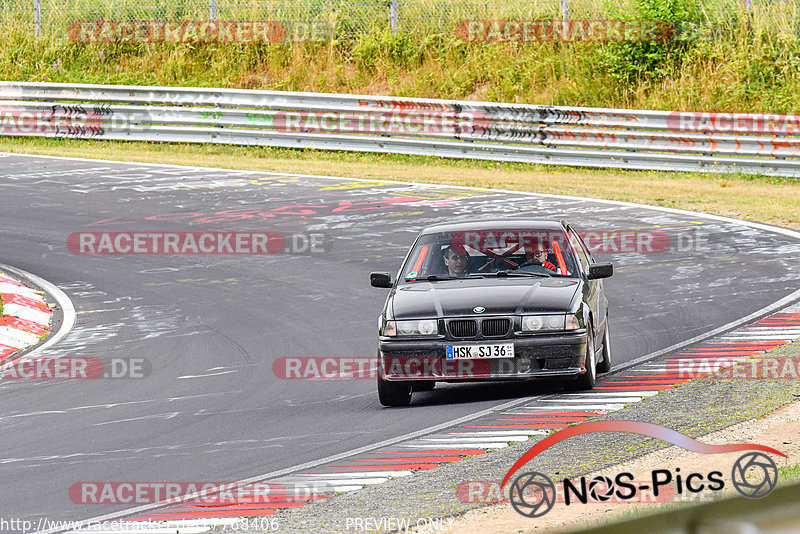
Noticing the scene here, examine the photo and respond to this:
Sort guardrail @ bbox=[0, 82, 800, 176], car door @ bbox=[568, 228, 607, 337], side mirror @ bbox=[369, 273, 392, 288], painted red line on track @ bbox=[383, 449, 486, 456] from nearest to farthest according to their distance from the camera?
1. painted red line on track @ bbox=[383, 449, 486, 456]
2. car door @ bbox=[568, 228, 607, 337]
3. side mirror @ bbox=[369, 273, 392, 288]
4. guardrail @ bbox=[0, 82, 800, 176]

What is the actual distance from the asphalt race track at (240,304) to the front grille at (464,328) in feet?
1.88

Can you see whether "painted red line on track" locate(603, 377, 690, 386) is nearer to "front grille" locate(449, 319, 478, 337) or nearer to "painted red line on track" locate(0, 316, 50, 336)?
"front grille" locate(449, 319, 478, 337)

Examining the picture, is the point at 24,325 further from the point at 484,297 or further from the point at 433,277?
the point at 484,297

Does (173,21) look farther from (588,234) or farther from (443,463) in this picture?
(443,463)

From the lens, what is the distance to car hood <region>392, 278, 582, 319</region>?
9570 mm

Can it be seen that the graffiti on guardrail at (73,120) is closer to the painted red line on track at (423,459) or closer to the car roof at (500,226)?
the car roof at (500,226)

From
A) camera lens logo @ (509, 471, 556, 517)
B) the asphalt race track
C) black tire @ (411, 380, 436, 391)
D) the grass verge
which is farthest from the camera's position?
the grass verge

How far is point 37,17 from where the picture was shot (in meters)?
33.5

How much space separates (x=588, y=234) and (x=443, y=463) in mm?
10104

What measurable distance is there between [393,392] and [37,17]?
1062 inches

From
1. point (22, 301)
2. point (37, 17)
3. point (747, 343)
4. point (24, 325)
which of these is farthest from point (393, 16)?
point (747, 343)

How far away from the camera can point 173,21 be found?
33.1 m

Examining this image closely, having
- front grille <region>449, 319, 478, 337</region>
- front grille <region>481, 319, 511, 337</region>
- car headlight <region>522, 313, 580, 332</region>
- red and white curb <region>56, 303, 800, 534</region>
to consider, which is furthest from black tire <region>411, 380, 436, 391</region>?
car headlight <region>522, 313, 580, 332</region>

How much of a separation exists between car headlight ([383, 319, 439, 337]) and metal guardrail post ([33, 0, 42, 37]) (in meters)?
26.4
